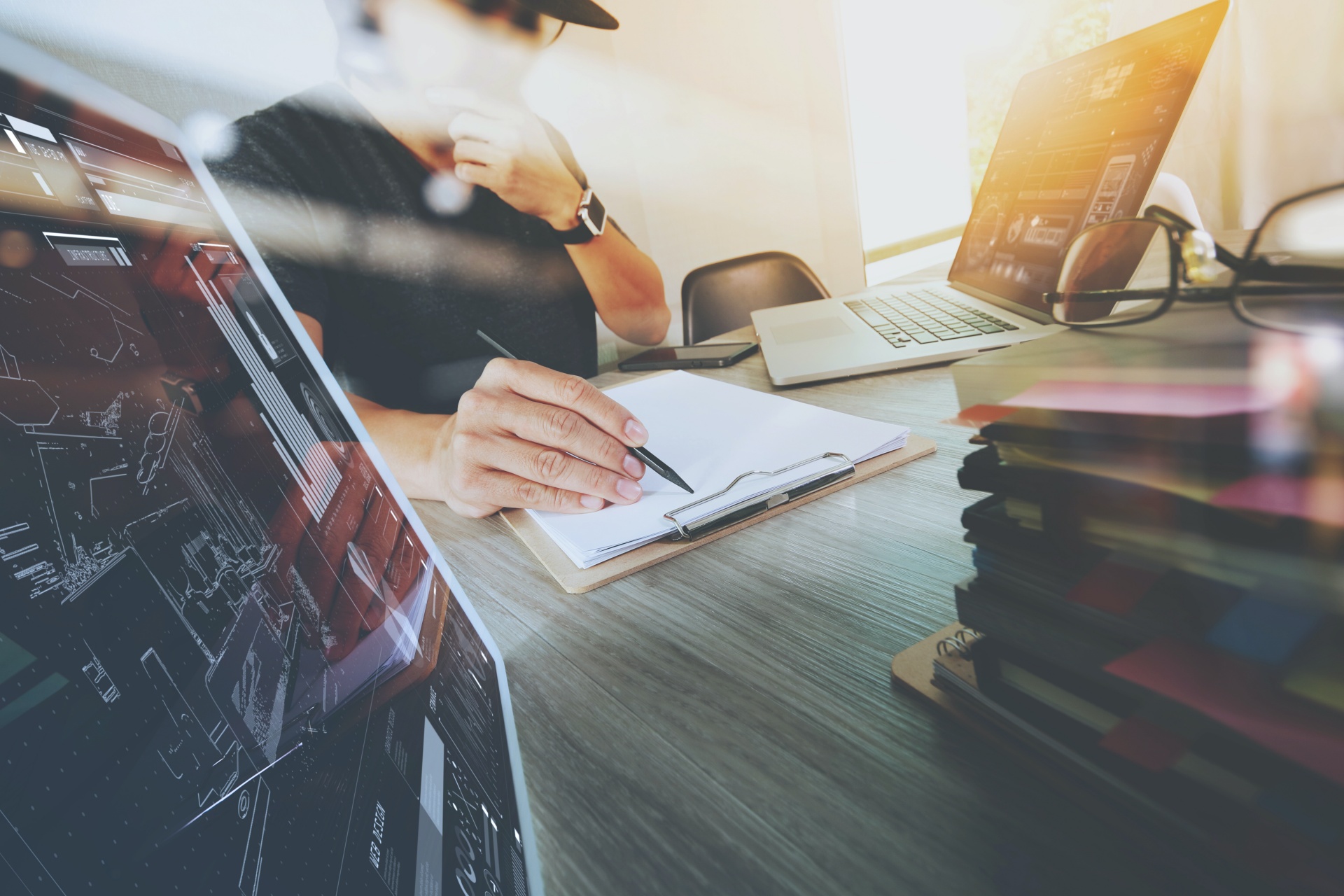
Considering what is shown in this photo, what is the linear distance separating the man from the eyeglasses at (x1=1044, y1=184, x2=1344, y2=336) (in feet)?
2.67

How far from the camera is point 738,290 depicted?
1512 mm

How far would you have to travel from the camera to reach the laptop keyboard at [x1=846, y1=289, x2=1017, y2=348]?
2.35 ft

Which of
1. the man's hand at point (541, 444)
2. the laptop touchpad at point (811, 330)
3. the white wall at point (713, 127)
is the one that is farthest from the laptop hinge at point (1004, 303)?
the white wall at point (713, 127)

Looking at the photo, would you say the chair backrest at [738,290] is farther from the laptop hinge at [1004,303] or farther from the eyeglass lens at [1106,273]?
the eyeglass lens at [1106,273]

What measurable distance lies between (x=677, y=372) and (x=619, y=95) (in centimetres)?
224

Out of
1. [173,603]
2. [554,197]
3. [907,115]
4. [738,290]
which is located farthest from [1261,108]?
[907,115]

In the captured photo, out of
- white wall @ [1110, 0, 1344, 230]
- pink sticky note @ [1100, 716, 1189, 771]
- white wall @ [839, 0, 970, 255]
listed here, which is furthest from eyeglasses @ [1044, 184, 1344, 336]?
white wall @ [839, 0, 970, 255]

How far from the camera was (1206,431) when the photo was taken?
0.15 m

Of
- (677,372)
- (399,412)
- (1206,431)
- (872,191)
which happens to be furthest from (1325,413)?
(872,191)

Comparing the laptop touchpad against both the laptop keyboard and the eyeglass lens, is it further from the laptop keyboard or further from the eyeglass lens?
the eyeglass lens

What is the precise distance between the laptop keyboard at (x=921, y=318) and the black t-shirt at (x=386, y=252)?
0.76 metres

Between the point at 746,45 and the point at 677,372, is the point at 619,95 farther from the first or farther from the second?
the point at 677,372

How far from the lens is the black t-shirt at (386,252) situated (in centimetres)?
117

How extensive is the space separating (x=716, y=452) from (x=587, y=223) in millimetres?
920
